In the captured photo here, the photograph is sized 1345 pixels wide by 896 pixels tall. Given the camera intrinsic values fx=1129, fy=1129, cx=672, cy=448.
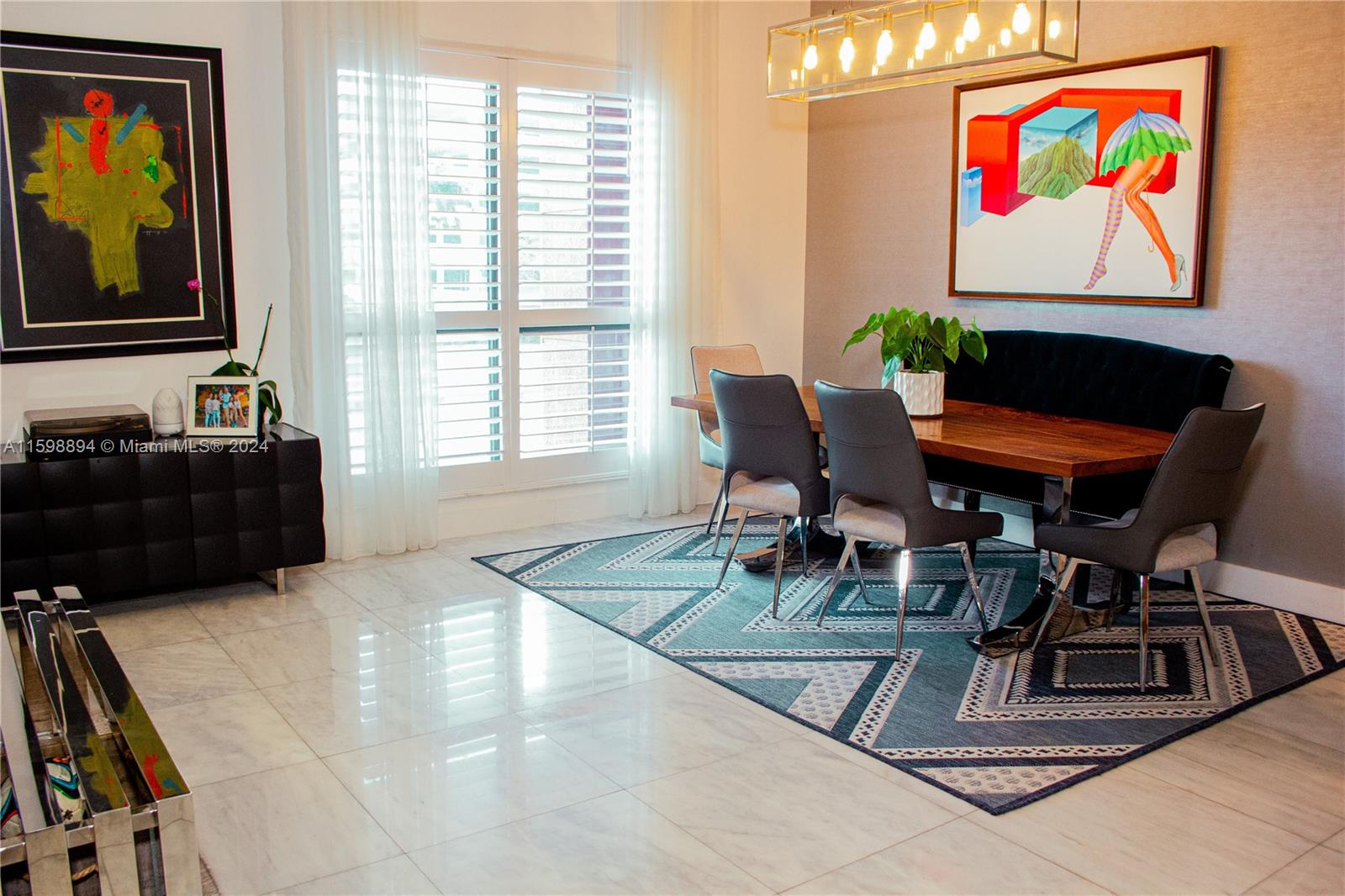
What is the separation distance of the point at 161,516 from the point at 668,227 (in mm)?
2798

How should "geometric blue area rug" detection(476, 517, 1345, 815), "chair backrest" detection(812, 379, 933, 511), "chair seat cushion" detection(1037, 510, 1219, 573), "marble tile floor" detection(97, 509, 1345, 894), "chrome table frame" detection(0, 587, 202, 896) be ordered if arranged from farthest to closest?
"chair backrest" detection(812, 379, 933, 511), "chair seat cushion" detection(1037, 510, 1219, 573), "geometric blue area rug" detection(476, 517, 1345, 815), "marble tile floor" detection(97, 509, 1345, 894), "chrome table frame" detection(0, 587, 202, 896)

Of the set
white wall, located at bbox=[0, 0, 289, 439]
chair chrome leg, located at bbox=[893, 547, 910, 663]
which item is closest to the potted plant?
chair chrome leg, located at bbox=[893, 547, 910, 663]

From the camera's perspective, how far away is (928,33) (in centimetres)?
382

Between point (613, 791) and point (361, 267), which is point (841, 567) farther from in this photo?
point (361, 267)

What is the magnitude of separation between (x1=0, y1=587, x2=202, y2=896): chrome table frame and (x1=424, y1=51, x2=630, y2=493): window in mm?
3020

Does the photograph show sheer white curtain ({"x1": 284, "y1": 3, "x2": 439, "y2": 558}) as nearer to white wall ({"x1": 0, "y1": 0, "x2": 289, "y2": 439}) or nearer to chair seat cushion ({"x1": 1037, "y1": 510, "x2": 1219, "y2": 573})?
white wall ({"x1": 0, "y1": 0, "x2": 289, "y2": 439})

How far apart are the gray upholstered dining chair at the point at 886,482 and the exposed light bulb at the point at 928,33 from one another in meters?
1.21

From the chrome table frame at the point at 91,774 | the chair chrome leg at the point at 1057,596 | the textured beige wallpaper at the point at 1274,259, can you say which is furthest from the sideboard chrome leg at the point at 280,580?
the textured beige wallpaper at the point at 1274,259

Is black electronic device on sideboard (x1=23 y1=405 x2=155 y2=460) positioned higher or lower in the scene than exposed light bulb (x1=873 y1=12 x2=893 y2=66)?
lower

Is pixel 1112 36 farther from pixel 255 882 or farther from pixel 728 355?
pixel 255 882

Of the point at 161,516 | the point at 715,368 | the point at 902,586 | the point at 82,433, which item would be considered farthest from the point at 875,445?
the point at 82,433

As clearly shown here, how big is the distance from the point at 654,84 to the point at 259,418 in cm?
254

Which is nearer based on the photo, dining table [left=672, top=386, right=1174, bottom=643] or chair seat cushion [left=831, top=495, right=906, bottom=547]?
dining table [left=672, top=386, right=1174, bottom=643]

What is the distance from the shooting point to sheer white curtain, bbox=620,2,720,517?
562cm
